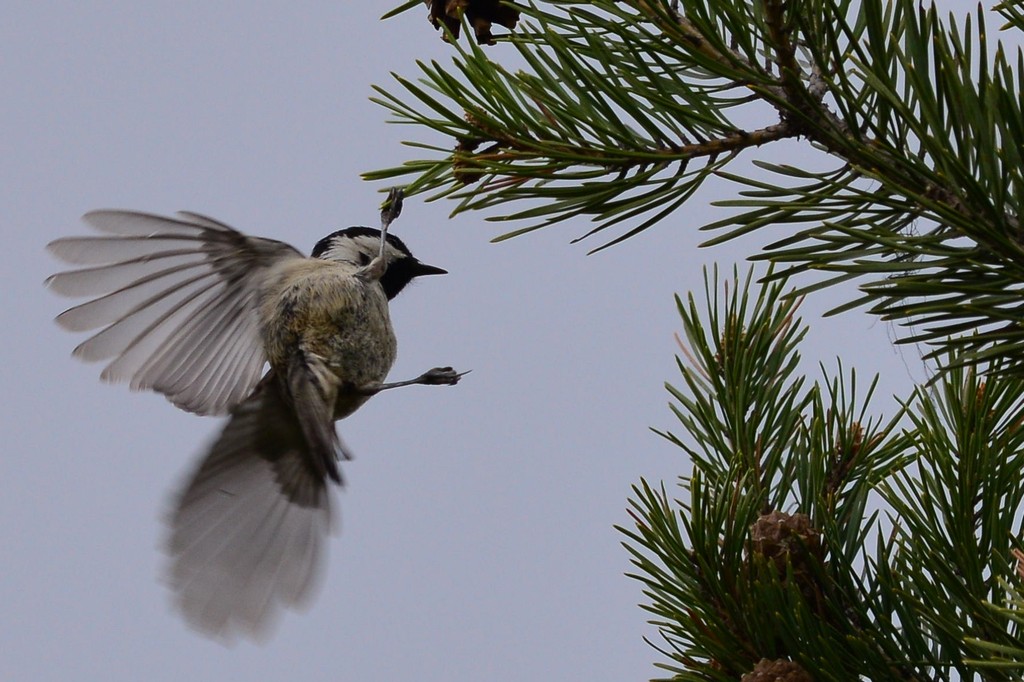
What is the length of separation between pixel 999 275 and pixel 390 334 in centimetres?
134

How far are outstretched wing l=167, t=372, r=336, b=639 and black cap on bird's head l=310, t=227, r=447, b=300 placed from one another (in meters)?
0.40

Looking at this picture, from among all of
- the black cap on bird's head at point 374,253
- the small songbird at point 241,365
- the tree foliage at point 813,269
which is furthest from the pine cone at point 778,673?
the black cap on bird's head at point 374,253

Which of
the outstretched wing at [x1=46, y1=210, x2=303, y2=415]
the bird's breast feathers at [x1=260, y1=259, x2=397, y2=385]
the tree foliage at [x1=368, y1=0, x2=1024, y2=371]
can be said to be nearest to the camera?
the tree foliage at [x1=368, y1=0, x2=1024, y2=371]

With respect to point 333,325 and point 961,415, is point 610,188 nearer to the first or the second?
point 961,415

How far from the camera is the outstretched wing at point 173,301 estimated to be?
1897 millimetres

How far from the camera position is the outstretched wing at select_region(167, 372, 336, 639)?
196 cm

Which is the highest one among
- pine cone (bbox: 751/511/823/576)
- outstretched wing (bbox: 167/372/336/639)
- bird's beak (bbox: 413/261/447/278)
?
bird's beak (bbox: 413/261/447/278)

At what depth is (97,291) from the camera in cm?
192

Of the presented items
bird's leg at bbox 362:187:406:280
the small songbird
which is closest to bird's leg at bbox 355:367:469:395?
the small songbird

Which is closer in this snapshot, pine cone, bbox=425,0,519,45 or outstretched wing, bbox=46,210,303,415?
pine cone, bbox=425,0,519,45

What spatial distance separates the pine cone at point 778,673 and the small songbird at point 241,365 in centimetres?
81

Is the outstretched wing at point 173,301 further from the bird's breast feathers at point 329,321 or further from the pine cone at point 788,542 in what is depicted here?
the pine cone at point 788,542

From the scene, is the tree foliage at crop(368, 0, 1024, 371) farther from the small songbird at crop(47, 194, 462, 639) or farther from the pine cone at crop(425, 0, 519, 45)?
the small songbird at crop(47, 194, 462, 639)

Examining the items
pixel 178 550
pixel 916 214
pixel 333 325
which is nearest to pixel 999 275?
pixel 916 214
